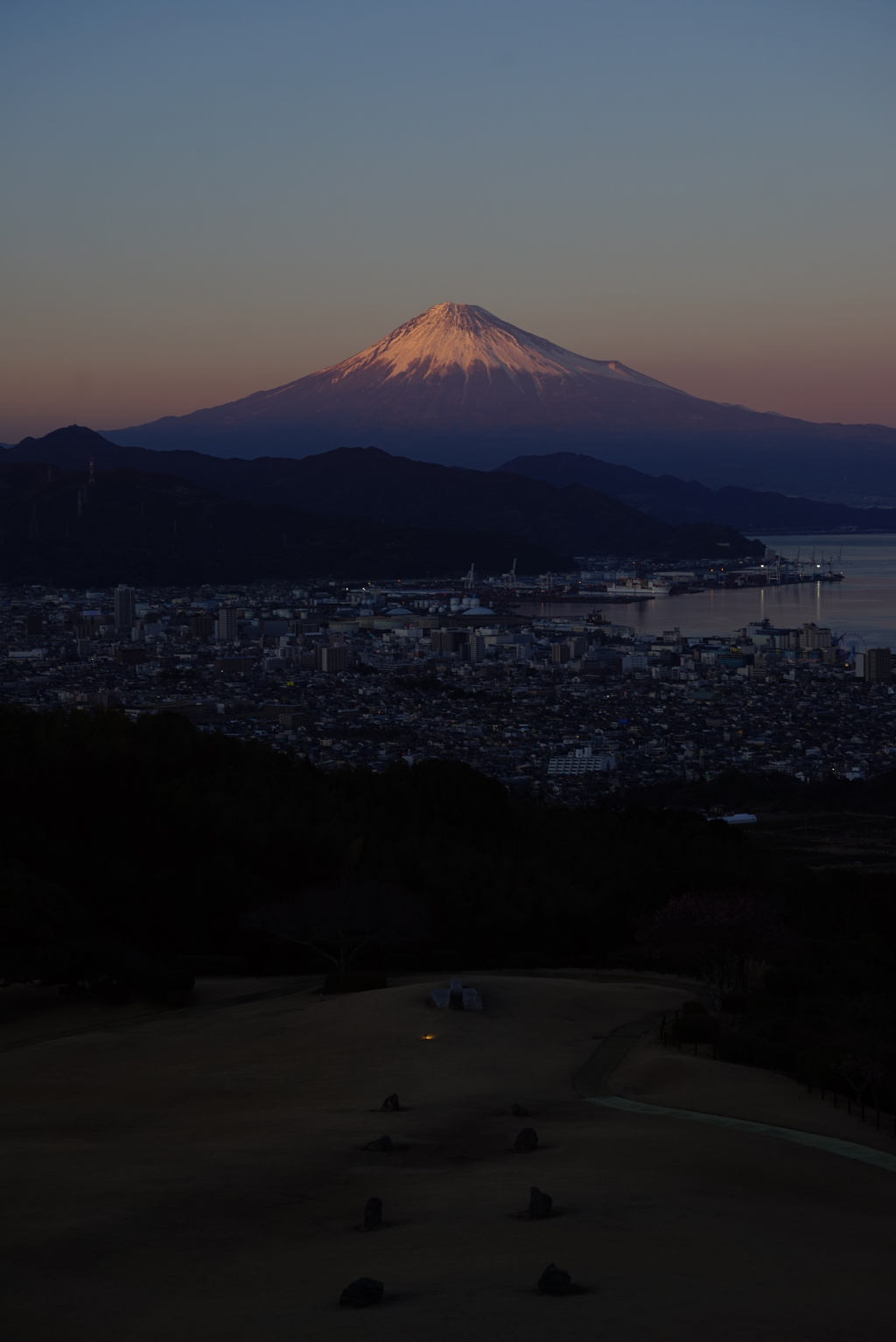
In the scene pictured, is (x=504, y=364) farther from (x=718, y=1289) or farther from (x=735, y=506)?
(x=718, y=1289)

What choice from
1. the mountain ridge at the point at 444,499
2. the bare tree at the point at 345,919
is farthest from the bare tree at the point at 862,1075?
the mountain ridge at the point at 444,499

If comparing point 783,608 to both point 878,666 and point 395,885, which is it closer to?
point 878,666

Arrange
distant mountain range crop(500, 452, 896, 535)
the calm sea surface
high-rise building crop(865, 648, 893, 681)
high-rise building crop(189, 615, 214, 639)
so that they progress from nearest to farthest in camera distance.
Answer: high-rise building crop(865, 648, 893, 681) < high-rise building crop(189, 615, 214, 639) < the calm sea surface < distant mountain range crop(500, 452, 896, 535)

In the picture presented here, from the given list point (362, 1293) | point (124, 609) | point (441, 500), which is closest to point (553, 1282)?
point (362, 1293)

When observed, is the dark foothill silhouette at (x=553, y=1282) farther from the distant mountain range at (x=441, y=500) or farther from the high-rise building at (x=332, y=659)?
the distant mountain range at (x=441, y=500)

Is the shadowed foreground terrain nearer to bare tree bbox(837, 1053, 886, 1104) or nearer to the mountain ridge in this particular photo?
bare tree bbox(837, 1053, 886, 1104)

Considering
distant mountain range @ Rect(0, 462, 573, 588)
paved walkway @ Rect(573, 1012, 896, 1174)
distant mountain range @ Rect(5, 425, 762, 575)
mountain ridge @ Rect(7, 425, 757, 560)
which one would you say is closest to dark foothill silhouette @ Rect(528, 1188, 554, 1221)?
paved walkway @ Rect(573, 1012, 896, 1174)
